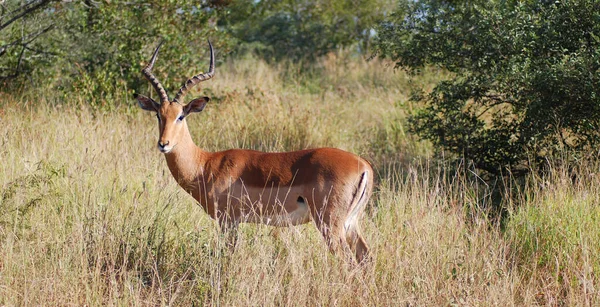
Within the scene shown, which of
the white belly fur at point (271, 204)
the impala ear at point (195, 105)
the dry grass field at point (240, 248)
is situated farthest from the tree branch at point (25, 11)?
the white belly fur at point (271, 204)

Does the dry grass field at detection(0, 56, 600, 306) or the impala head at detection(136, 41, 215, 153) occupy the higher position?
the impala head at detection(136, 41, 215, 153)

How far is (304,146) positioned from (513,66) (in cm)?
325

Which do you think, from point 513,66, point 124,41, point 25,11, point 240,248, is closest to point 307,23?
point 124,41

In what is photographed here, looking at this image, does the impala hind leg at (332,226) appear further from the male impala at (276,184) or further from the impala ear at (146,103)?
the impala ear at (146,103)

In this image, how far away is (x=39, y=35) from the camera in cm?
908

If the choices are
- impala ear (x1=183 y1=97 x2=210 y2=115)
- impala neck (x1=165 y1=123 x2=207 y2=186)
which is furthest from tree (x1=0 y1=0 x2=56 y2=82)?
impala neck (x1=165 y1=123 x2=207 y2=186)

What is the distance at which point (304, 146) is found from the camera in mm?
8844

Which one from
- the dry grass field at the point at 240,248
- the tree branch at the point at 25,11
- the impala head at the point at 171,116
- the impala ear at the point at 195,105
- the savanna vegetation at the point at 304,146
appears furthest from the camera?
the tree branch at the point at 25,11

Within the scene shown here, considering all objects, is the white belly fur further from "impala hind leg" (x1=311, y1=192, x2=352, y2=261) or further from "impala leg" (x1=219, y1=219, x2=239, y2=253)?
"impala hind leg" (x1=311, y1=192, x2=352, y2=261)

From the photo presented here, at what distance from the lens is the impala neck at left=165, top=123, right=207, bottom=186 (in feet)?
17.6

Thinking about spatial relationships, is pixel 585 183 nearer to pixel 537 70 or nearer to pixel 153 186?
pixel 537 70

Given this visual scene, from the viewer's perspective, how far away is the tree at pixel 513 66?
20.5ft

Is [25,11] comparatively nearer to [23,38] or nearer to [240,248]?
[23,38]

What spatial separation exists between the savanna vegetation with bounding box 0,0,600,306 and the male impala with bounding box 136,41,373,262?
187 millimetres
